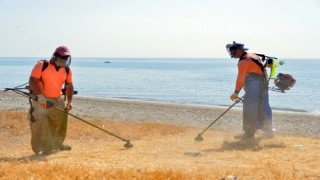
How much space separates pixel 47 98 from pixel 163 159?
3.00m

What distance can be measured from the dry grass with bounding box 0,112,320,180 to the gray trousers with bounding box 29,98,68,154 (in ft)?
0.96

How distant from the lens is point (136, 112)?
2825cm

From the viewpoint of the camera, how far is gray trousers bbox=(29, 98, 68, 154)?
10406 mm

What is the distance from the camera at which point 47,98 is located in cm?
1060

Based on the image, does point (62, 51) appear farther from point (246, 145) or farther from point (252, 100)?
point (252, 100)

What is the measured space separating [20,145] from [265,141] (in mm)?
6569

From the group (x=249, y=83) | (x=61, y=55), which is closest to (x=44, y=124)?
(x=61, y=55)

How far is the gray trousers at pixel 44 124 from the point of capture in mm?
10406

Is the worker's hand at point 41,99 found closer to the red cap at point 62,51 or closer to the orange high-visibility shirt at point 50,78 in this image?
the orange high-visibility shirt at point 50,78

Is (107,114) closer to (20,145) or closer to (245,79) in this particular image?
(20,145)

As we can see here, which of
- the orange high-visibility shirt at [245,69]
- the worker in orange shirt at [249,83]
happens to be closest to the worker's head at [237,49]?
the worker in orange shirt at [249,83]

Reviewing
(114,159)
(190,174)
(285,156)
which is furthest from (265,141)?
(190,174)

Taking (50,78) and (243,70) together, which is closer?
(50,78)

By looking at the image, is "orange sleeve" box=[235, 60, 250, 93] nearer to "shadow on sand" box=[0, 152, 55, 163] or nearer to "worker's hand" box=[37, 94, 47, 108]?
"worker's hand" box=[37, 94, 47, 108]
